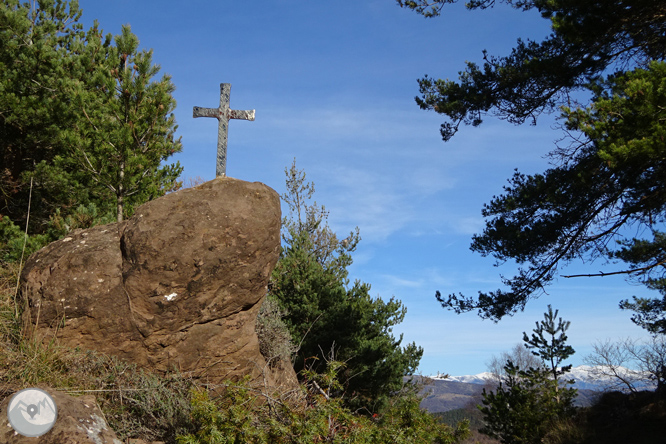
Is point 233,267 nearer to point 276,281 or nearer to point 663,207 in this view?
point 276,281

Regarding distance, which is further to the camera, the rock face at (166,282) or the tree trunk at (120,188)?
the tree trunk at (120,188)

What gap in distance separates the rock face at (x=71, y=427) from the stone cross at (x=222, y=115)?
488cm

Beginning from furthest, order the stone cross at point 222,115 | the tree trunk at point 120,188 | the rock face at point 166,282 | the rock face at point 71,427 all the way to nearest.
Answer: the tree trunk at point 120,188 < the stone cross at point 222,115 < the rock face at point 166,282 < the rock face at point 71,427

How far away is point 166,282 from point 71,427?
6.89 ft

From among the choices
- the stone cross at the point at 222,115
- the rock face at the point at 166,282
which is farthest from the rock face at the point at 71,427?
the stone cross at the point at 222,115

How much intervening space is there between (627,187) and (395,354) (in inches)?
311

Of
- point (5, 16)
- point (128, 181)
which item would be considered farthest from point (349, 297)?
point (5, 16)

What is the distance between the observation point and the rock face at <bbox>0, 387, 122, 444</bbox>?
4277 mm

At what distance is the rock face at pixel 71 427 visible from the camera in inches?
168

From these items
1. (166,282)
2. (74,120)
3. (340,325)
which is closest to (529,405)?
(340,325)

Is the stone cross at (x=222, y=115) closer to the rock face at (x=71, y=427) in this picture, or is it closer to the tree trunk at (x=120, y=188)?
the tree trunk at (x=120, y=188)

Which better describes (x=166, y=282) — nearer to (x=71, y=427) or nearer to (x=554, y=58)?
(x=71, y=427)

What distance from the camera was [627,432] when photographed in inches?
482

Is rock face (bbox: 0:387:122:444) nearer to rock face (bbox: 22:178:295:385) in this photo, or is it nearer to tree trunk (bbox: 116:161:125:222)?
rock face (bbox: 22:178:295:385)
